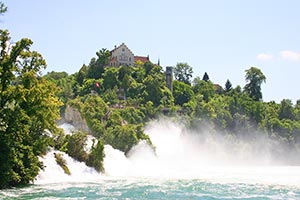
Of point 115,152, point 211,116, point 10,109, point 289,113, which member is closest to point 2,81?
point 10,109

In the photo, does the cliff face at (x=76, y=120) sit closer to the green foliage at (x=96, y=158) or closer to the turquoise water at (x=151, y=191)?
the green foliage at (x=96, y=158)

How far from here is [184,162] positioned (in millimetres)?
62875

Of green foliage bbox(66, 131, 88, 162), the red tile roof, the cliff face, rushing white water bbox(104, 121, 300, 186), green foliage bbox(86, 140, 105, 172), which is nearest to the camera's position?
green foliage bbox(66, 131, 88, 162)

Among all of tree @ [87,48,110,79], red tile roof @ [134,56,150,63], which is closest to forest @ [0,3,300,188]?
tree @ [87,48,110,79]

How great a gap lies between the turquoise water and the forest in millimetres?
2255

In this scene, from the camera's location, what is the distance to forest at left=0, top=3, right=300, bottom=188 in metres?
28.2

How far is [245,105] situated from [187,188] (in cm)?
5621

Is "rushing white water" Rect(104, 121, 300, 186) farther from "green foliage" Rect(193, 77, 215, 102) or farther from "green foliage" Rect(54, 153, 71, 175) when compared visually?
"green foliage" Rect(193, 77, 215, 102)

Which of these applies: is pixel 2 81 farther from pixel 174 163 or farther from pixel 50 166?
pixel 174 163

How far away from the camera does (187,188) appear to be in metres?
30.1

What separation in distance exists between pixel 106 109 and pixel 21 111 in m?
31.5

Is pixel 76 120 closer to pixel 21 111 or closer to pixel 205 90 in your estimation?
pixel 21 111

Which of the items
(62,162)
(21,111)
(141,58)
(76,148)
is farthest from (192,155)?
(21,111)

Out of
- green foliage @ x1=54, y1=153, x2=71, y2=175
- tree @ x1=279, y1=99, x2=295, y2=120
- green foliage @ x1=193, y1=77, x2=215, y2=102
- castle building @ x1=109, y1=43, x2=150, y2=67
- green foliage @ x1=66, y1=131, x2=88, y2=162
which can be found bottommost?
green foliage @ x1=54, y1=153, x2=71, y2=175
